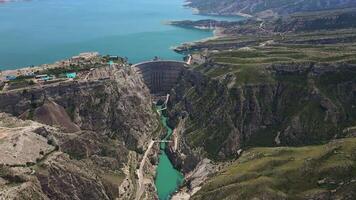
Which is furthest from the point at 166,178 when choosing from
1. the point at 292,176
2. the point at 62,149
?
the point at 292,176

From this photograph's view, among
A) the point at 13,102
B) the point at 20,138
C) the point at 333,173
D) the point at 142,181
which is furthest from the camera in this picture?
the point at 13,102

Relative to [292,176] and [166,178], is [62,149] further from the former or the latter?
[292,176]

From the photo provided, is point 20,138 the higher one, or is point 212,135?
point 20,138

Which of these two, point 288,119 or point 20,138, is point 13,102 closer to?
point 20,138

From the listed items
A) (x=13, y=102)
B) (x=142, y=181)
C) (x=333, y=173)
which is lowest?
(x=142, y=181)

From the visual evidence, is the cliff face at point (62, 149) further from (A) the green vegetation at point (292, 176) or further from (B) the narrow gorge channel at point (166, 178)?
(A) the green vegetation at point (292, 176)

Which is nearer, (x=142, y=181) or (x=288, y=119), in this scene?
(x=142, y=181)

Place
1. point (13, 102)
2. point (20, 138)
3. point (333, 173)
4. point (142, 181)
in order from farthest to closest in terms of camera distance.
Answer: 1. point (13, 102)
2. point (142, 181)
3. point (20, 138)
4. point (333, 173)

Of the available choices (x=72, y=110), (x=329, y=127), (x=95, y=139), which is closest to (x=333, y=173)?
(x=329, y=127)
